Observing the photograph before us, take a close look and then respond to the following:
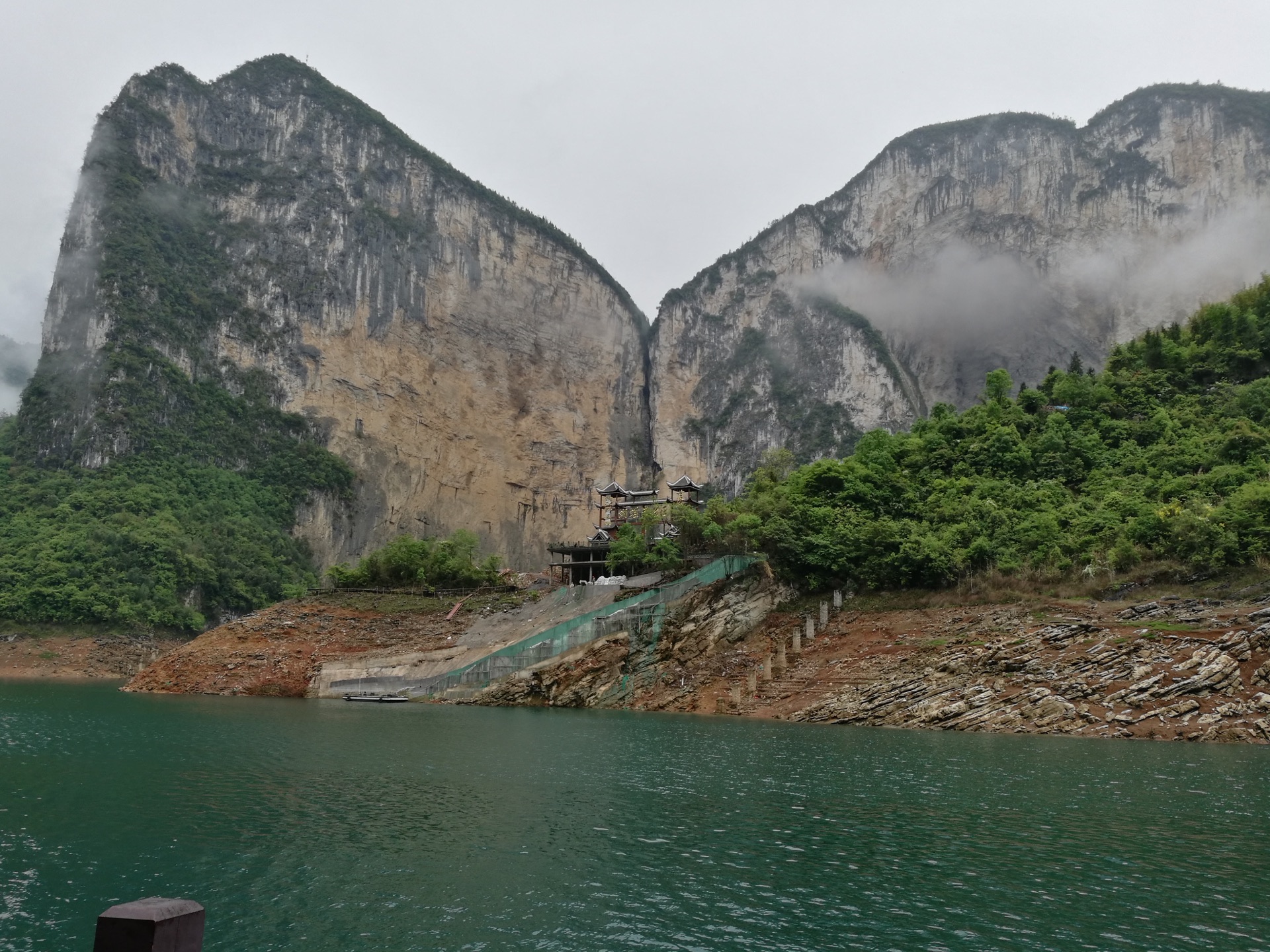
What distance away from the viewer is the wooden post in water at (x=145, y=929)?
4.70 metres

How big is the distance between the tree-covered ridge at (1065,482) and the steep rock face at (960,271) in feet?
170

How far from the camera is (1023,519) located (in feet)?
155

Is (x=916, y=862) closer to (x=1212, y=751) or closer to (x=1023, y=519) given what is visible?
(x=1212, y=751)

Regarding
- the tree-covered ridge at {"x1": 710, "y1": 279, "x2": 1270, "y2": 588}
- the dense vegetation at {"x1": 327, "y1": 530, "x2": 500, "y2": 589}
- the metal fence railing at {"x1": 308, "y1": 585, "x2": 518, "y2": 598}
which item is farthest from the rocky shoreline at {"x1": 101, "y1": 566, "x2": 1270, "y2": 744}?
the dense vegetation at {"x1": 327, "y1": 530, "x2": 500, "y2": 589}

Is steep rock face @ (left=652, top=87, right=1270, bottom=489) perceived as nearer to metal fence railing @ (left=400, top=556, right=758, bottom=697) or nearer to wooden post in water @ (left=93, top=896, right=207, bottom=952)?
metal fence railing @ (left=400, top=556, right=758, bottom=697)

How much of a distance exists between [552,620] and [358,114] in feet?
346

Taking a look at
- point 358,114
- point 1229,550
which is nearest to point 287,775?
point 1229,550

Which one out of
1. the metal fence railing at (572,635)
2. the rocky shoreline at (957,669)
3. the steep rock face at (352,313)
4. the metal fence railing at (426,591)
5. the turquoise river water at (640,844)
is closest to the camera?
the turquoise river water at (640,844)

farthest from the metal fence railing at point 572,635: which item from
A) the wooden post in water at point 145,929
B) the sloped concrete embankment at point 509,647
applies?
the wooden post in water at point 145,929

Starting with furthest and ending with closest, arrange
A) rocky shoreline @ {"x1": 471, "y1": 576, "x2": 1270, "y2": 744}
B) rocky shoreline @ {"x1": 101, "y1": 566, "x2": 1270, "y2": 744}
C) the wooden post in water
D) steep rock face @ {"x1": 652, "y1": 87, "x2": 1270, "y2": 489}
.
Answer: steep rock face @ {"x1": 652, "y1": 87, "x2": 1270, "y2": 489} < rocky shoreline @ {"x1": 101, "y1": 566, "x2": 1270, "y2": 744} < rocky shoreline @ {"x1": 471, "y1": 576, "x2": 1270, "y2": 744} < the wooden post in water

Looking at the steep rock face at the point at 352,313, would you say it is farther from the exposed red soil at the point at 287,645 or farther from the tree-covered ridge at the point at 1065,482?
the tree-covered ridge at the point at 1065,482

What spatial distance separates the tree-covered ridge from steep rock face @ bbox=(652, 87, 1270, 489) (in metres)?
51.7

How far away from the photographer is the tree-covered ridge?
42531 mm

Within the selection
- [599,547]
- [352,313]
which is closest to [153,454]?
[352,313]
